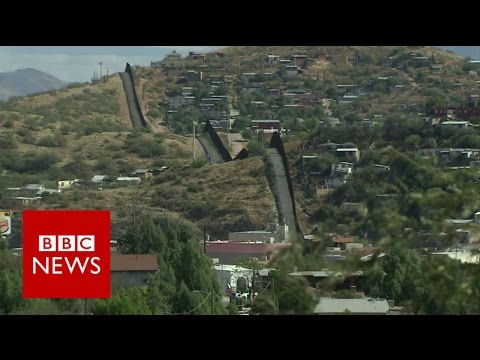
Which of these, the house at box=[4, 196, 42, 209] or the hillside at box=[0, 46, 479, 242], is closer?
the hillside at box=[0, 46, 479, 242]

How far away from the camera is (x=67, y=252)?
14.4 feet

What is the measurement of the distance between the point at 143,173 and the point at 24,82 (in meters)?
6.00

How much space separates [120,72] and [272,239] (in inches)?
655

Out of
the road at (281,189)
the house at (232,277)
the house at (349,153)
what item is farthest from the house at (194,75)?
the house at (232,277)

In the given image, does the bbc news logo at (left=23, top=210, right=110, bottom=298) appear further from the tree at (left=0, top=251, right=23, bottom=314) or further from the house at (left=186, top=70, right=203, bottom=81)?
the house at (left=186, top=70, right=203, bottom=81)

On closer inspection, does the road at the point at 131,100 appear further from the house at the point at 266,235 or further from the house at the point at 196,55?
the house at the point at 266,235

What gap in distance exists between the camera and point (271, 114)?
35.6 metres

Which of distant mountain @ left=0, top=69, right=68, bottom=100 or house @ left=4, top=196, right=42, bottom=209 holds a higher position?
distant mountain @ left=0, top=69, right=68, bottom=100

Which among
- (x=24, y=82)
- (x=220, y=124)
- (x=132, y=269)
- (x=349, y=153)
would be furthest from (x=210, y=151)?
(x=132, y=269)

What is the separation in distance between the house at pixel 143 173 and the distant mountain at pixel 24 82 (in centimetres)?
486

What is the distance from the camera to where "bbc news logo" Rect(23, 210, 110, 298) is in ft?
14.6

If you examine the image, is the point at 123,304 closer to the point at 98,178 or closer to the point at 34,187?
the point at 98,178

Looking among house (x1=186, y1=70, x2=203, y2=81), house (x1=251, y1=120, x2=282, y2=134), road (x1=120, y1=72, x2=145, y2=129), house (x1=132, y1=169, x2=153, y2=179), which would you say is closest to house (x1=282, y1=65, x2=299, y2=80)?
house (x1=251, y1=120, x2=282, y2=134)

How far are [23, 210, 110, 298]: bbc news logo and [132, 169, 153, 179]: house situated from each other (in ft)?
83.2
